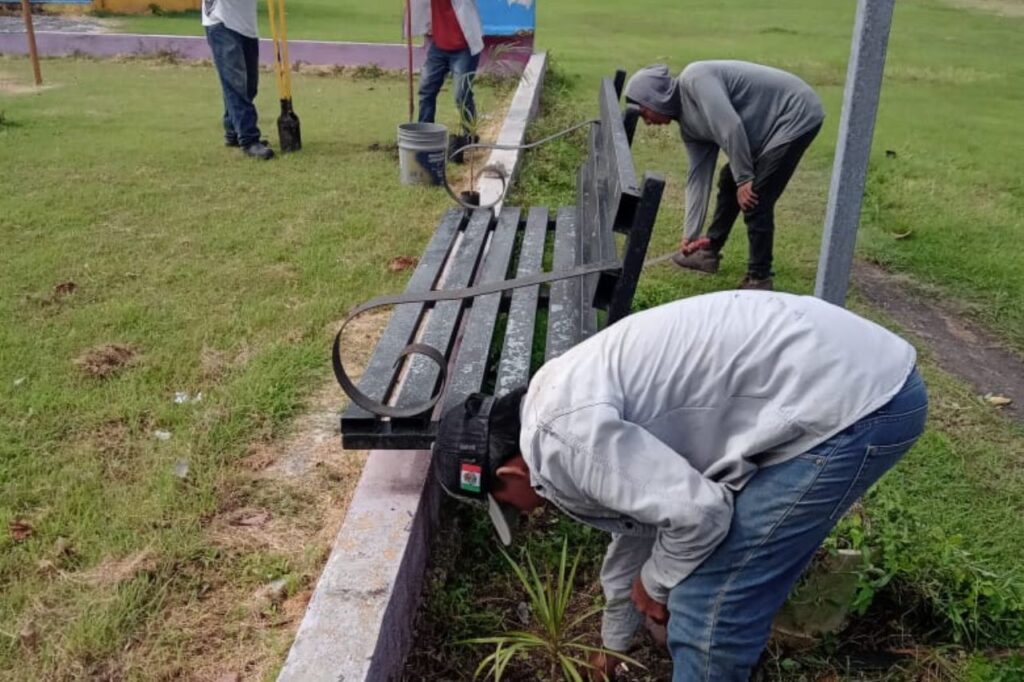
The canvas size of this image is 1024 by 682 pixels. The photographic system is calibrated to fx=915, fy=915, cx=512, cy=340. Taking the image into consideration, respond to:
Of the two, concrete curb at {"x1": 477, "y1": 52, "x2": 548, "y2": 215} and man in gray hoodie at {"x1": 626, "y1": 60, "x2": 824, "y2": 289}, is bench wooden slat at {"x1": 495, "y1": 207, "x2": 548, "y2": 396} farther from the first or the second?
man in gray hoodie at {"x1": 626, "y1": 60, "x2": 824, "y2": 289}

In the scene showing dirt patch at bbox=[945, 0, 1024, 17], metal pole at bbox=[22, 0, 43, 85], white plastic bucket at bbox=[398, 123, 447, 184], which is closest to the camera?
white plastic bucket at bbox=[398, 123, 447, 184]

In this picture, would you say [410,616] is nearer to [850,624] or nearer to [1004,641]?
[850,624]

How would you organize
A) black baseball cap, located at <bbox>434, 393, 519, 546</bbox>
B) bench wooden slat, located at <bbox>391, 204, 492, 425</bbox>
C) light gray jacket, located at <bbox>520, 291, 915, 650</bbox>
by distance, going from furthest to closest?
bench wooden slat, located at <bbox>391, 204, 492, 425</bbox>
black baseball cap, located at <bbox>434, 393, 519, 546</bbox>
light gray jacket, located at <bbox>520, 291, 915, 650</bbox>

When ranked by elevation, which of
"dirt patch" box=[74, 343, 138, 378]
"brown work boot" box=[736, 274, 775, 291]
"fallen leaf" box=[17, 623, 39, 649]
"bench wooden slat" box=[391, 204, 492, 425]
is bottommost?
"fallen leaf" box=[17, 623, 39, 649]

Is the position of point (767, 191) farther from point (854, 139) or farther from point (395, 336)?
point (395, 336)

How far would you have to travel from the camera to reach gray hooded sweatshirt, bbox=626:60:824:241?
4.54m

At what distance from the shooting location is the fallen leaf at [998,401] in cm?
388

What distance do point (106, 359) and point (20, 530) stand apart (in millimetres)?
1154

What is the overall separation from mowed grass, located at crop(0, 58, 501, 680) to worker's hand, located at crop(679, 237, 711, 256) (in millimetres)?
1491

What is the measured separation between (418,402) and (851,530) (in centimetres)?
131

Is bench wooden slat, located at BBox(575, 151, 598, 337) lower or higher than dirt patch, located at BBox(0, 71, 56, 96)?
higher

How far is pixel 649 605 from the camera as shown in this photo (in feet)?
6.77

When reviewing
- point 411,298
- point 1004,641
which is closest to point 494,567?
point 411,298

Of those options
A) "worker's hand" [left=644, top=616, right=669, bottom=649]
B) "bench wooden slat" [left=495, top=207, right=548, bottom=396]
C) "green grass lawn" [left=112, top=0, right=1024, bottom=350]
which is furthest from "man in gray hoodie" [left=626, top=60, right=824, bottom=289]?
"worker's hand" [left=644, top=616, right=669, bottom=649]
